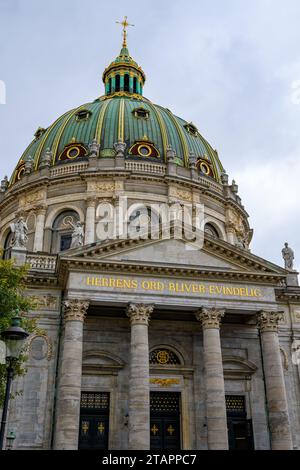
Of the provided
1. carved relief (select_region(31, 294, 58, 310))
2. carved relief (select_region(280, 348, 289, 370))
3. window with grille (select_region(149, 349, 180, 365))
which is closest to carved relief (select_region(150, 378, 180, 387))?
window with grille (select_region(149, 349, 180, 365))

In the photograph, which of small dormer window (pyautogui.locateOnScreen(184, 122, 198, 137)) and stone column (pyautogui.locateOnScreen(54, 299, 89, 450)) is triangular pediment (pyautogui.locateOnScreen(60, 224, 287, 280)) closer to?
stone column (pyautogui.locateOnScreen(54, 299, 89, 450))

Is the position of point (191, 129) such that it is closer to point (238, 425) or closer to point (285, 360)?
point (285, 360)

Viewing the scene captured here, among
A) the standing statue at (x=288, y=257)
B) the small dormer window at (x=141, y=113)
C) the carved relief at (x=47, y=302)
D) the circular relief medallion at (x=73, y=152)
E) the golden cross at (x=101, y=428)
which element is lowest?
the golden cross at (x=101, y=428)

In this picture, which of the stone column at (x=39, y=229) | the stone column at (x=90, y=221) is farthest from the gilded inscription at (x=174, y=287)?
the stone column at (x=39, y=229)

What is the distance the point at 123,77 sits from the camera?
5244 centimetres

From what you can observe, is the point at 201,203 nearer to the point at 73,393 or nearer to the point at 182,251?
the point at 182,251

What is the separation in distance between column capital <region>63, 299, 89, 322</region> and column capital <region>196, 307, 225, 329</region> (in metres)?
5.47

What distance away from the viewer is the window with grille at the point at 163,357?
27.6 meters

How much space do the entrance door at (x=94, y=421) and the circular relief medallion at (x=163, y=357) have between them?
319 cm

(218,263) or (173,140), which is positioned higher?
(173,140)

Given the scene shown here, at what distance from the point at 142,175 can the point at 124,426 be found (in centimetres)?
1798

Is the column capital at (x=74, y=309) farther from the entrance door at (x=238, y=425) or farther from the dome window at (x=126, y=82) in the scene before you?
the dome window at (x=126, y=82)
